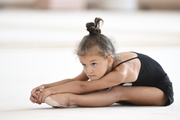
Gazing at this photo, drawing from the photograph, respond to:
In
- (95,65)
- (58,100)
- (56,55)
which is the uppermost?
(56,55)

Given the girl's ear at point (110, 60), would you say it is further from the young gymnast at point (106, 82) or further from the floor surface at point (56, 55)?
the floor surface at point (56, 55)

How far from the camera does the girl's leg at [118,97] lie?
2.14m

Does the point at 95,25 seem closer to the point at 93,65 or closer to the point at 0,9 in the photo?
the point at 93,65

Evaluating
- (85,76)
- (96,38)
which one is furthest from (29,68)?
(96,38)

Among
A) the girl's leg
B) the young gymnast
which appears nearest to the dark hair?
the young gymnast

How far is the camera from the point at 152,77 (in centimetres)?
229

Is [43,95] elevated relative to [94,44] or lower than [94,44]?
lower

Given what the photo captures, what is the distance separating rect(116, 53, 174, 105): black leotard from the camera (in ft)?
7.45

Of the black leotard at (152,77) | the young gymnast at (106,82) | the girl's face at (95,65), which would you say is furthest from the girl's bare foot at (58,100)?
the black leotard at (152,77)

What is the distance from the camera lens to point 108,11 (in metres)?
9.36

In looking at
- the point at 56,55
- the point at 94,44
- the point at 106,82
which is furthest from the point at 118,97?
the point at 56,55

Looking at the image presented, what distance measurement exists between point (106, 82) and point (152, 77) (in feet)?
0.85

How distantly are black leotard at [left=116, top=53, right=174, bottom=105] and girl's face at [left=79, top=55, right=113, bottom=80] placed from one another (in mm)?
189

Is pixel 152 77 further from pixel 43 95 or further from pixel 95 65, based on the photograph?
pixel 43 95
